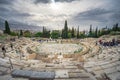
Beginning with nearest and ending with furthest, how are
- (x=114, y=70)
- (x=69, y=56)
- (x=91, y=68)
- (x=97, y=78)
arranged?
(x=97, y=78) < (x=114, y=70) < (x=91, y=68) < (x=69, y=56)

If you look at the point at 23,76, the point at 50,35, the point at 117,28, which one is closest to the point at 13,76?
the point at 23,76

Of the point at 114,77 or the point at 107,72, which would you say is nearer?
the point at 114,77

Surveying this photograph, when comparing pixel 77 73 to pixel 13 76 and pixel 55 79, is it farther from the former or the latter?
pixel 13 76

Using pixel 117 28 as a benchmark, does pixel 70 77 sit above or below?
below

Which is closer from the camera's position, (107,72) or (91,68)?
(107,72)

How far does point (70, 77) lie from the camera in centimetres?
1079

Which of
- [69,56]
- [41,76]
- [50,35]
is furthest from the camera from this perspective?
[50,35]

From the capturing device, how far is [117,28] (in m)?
56.0

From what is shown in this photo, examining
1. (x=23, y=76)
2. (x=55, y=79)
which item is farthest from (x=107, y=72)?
(x=23, y=76)

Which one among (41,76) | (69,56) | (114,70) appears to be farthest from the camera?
(69,56)

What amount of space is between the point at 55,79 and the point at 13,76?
3.62m

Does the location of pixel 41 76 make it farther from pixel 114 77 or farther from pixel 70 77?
pixel 114 77

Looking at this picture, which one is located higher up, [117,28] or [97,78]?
[117,28]

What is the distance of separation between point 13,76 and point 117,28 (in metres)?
55.1
